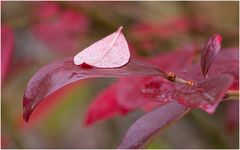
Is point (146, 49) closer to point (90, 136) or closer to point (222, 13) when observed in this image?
point (222, 13)

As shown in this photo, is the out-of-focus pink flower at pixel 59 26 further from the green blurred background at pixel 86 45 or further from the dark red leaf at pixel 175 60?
the dark red leaf at pixel 175 60

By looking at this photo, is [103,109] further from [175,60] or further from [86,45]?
[86,45]

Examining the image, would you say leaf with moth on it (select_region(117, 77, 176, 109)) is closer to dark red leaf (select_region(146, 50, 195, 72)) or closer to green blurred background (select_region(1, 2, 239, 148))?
dark red leaf (select_region(146, 50, 195, 72))

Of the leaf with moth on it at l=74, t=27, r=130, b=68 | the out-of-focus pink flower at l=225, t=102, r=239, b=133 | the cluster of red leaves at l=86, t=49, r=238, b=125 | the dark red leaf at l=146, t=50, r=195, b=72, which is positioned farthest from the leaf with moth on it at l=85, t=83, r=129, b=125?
the out-of-focus pink flower at l=225, t=102, r=239, b=133

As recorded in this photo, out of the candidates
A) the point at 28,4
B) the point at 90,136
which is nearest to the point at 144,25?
the point at 28,4

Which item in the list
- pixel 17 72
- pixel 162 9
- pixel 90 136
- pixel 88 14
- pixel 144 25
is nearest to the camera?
pixel 88 14

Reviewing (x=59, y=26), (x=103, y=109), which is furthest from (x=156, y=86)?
(x=59, y=26)

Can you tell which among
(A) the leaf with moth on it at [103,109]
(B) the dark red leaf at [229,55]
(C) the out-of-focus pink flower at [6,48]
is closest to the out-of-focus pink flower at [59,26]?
(C) the out-of-focus pink flower at [6,48]
